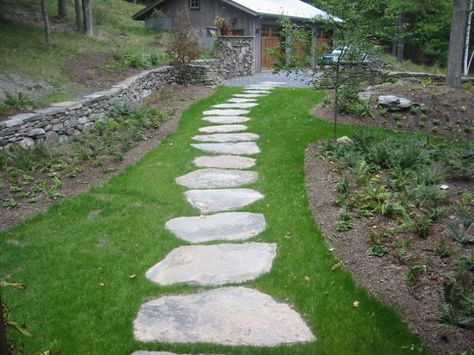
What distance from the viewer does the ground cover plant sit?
353cm

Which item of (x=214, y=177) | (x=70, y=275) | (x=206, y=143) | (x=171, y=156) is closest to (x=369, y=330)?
(x=70, y=275)

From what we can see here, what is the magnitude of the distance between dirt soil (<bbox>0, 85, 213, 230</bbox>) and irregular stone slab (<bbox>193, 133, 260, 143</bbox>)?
809 mm

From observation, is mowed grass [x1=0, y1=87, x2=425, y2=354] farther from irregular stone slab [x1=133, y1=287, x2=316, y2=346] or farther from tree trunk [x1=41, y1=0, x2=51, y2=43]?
tree trunk [x1=41, y1=0, x2=51, y2=43]

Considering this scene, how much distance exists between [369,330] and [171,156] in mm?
5221

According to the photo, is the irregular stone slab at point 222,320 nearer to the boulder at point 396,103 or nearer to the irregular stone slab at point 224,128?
the irregular stone slab at point 224,128

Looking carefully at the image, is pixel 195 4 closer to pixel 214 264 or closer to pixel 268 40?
pixel 268 40

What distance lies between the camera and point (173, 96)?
12961 mm

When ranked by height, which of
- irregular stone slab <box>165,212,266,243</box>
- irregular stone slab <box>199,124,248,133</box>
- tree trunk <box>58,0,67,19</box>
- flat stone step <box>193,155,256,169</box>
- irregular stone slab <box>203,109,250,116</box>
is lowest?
irregular stone slab <box>165,212,266,243</box>

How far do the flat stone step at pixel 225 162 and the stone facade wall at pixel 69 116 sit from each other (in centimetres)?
273

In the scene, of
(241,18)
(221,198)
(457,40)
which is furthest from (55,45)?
(241,18)

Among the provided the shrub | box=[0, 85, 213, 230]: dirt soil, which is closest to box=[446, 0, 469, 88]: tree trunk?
box=[0, 85, 213, 230]: dirt soil

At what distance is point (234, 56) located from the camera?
62.6 ft

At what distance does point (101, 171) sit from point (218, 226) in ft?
9.31

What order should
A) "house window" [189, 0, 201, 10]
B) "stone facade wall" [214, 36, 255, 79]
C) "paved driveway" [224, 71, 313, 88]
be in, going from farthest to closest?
"house window" [189, 0, 201, 10], "stone facade wall" [214, 36, 255, 79], "paved driveway" [224, 71, 313, 88]
